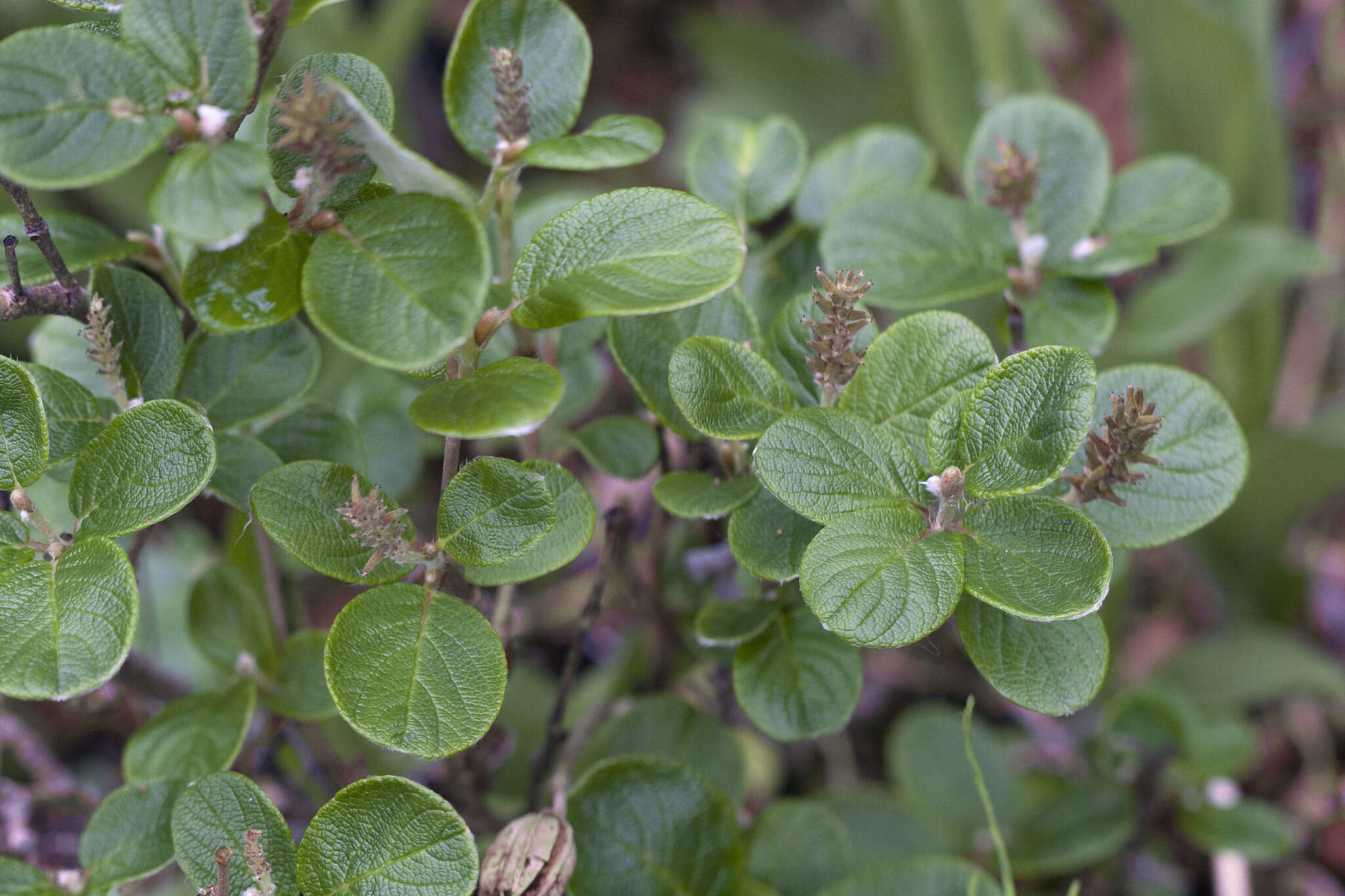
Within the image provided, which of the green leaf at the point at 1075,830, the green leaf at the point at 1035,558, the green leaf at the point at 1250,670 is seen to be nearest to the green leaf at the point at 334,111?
the green leaf at the point at 1035,558

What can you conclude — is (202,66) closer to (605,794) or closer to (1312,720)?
(605,794)

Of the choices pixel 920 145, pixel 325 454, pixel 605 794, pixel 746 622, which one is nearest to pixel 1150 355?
pixel 920 145

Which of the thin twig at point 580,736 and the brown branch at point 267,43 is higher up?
the brown branch at point 267,43

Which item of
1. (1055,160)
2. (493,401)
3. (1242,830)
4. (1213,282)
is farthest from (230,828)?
(1213,282)

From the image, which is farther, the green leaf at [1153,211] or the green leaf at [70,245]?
the green leaf at [1153,211]

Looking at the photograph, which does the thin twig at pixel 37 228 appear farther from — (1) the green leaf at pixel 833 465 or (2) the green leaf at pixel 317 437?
(1) the green leaf at pixel 833 465

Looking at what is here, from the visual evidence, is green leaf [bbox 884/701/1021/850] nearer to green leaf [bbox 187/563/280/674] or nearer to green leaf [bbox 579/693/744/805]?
green leaf [bbox 579/693/744/805]
